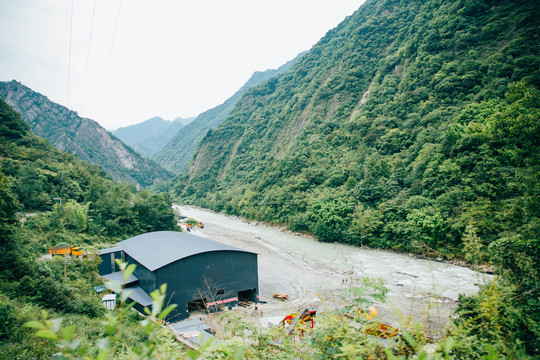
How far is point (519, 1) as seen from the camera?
36312mm

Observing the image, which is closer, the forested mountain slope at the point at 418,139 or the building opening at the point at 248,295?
the building opening at the point at 248,295

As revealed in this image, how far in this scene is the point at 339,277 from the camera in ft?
67.4

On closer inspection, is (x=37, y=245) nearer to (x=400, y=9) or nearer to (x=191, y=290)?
(x=191, y=290)

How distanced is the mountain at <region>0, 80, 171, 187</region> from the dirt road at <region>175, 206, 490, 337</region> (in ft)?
281

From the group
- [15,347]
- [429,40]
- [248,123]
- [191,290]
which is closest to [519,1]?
[429,40]

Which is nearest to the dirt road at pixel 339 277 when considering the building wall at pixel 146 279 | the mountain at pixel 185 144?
the building wall at pixel 146 279

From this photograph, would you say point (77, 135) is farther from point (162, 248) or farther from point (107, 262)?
point (162, 248)

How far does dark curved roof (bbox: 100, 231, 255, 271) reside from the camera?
14.1 meters

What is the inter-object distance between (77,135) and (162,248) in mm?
108758

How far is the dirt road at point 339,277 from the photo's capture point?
48.5 feet

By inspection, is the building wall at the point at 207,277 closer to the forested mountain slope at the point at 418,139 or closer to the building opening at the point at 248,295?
the building opening at the point at 248,295

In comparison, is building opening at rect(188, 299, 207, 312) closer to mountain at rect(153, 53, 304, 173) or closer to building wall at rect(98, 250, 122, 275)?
building wall at rect(98, 250, 122, 275)

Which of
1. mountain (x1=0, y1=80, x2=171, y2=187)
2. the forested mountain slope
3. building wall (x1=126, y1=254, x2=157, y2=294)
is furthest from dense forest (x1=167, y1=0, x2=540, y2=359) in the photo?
mountain (x1=0, y1=80, x2=171, y2=187)

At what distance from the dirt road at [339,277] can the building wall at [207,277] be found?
5.55 feet
